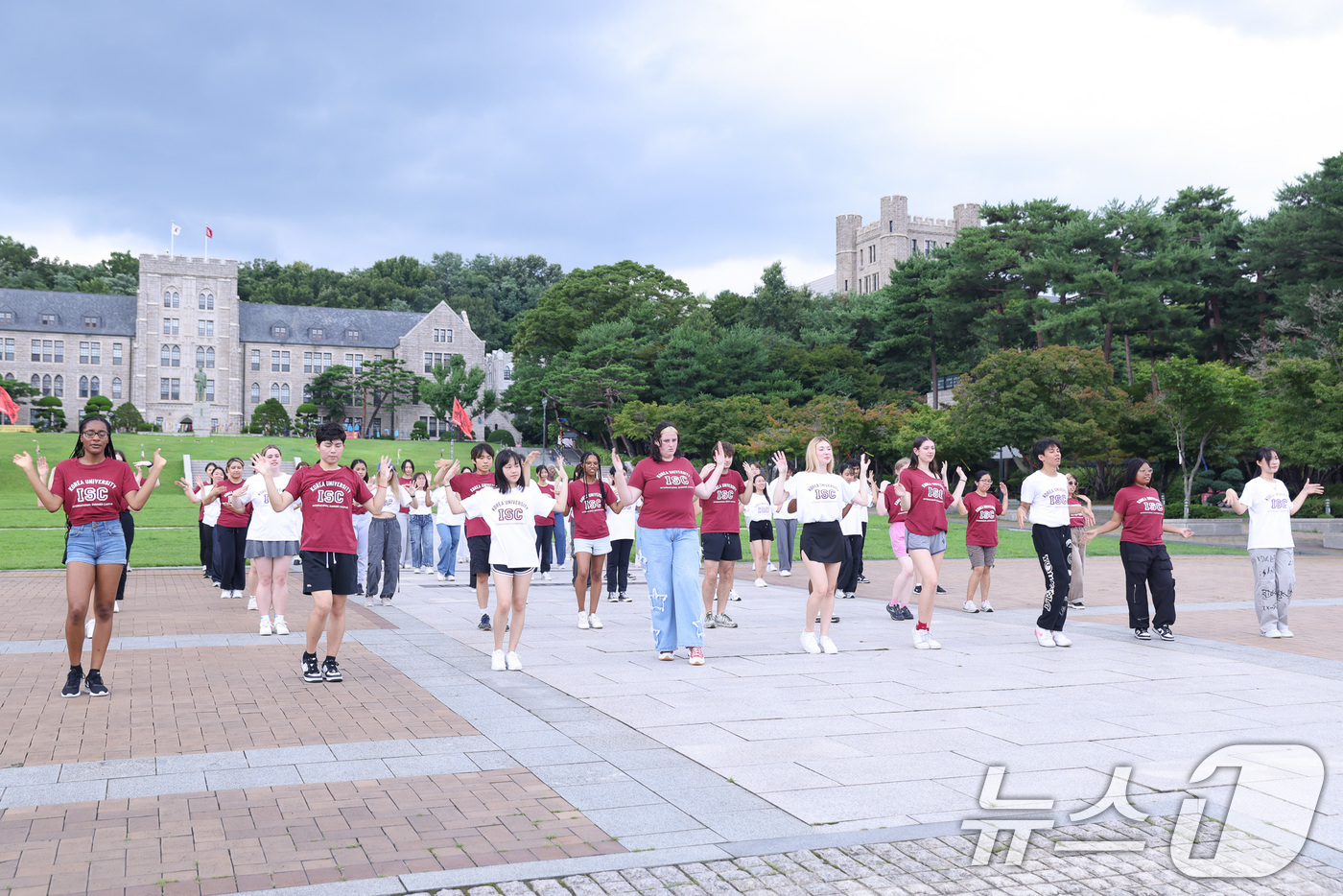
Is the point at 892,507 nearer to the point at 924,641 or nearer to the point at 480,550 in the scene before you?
the point at 924,641

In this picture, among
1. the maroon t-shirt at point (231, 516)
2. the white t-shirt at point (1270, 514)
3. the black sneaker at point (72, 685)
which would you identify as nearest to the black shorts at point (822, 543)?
the white t-shirt at point (1270, 514)

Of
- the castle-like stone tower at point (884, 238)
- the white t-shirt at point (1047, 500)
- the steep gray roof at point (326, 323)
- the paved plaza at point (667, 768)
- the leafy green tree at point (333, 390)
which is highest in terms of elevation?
the castle-like stone tower at point (884, 238)

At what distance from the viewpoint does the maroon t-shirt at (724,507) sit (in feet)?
36.0

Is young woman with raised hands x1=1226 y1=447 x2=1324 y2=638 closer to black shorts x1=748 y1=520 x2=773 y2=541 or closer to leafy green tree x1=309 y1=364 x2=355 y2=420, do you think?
black shorts x1=748 y1=520 x2=773 y2=541

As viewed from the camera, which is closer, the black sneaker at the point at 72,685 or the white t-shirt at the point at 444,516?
the black sneaker at the point at 72,685

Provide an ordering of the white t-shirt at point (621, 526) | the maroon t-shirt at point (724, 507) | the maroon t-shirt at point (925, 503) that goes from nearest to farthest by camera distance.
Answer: the maroon t-shirt at point (925, 503) → the maroon t-shirt at point (724, 507) → the white t-shirt at point (621, 526)

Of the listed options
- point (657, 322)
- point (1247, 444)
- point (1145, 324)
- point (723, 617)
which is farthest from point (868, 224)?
point (723, 617)

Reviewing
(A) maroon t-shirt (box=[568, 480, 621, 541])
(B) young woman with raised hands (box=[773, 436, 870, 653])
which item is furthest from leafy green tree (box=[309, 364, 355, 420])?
(B) young woman with raised hands (box=[773, 436, 870, 653])

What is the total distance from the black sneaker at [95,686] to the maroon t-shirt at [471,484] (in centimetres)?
405

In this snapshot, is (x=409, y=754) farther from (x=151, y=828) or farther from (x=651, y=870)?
(x=651, y=870)

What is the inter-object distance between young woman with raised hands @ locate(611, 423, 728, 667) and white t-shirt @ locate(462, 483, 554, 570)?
0.78 m

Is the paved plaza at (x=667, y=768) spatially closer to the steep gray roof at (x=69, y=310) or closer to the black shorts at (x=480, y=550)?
the black shorts at (x=480, y=550)

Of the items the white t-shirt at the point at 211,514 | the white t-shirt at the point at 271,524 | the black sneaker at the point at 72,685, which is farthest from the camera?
the white t-shirt at the point at 211,514

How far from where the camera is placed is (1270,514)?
10.0 meters
